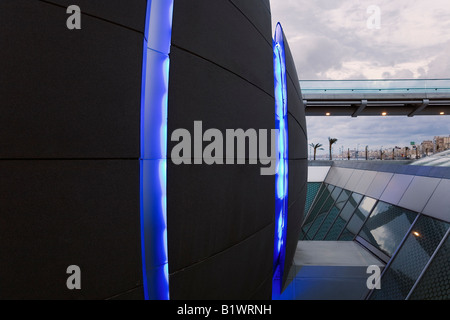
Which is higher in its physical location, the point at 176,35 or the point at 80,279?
the point at 176,35

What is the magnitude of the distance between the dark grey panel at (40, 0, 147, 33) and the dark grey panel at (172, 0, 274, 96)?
425 mm

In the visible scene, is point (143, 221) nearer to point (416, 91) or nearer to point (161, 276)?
point (161, 276)

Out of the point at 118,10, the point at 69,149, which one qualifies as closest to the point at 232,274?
the point at 69,149

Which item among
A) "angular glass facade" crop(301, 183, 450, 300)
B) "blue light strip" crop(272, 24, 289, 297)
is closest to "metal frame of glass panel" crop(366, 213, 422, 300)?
"angular glass facade" crop(301, 183, 450, 300)

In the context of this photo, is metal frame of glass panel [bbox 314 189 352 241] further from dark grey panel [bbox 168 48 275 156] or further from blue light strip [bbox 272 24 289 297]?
dark grey panel [bbox 168 48 275 156]

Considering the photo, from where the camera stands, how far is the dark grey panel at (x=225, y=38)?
10.5 feet

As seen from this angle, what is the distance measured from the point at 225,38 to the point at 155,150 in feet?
6.70

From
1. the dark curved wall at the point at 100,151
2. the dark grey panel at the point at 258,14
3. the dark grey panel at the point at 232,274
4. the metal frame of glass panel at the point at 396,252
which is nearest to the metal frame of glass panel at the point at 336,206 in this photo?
the metal frame of glass panel at the point at 396,252

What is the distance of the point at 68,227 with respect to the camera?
96.1 inches

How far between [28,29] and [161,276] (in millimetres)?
2972

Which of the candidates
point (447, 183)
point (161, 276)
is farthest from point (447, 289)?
point (161, 276)

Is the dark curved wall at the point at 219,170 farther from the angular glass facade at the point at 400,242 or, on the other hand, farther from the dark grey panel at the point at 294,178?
the angular glass facade at the point at 400,242

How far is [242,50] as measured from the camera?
13.0 ft

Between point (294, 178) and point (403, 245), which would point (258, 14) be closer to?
point (294, 178)
